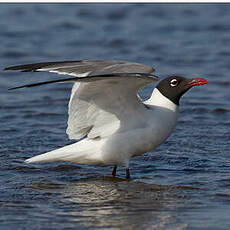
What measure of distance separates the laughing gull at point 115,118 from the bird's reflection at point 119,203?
345 millimetres

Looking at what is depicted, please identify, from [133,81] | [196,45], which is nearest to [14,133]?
[133,81]

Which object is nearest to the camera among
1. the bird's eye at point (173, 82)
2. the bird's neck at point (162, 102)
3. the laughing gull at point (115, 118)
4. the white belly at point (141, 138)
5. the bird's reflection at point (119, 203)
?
the bird's reflection at point (119, 203)

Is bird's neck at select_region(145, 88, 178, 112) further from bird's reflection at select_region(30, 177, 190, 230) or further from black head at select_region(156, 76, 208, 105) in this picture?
bird's reflection at select_region(30, 177, 190, 230)

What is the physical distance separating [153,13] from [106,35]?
9.10ft

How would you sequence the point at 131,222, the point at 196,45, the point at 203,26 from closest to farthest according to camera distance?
the point at 131,222, the point at 196,45, the point at 203,26

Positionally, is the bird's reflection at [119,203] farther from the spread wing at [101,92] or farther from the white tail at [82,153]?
the spread wing at [101,92]

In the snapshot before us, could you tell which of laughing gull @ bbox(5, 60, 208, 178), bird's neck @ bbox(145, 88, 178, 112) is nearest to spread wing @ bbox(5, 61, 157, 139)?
laughing gull @ bbox(5, 60, 208, 178)

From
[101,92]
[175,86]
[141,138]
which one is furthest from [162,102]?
[101,92]

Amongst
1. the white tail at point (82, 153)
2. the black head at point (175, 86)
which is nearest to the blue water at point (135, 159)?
the white tail at point (82, 153)

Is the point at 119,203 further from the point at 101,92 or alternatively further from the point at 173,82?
the point at 173,82

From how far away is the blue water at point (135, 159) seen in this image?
626 cm

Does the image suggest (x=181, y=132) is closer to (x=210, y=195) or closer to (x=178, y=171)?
(x=178, y=171)

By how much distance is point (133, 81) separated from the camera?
6605 mm

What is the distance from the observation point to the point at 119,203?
6.59 metres
